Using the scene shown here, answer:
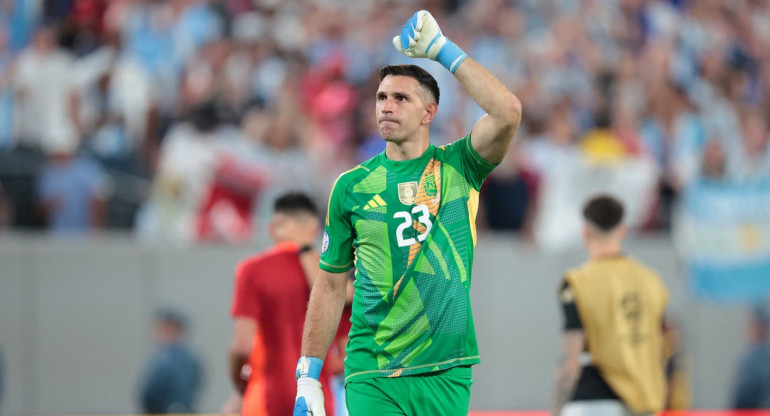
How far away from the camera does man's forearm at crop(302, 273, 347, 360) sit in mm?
5188

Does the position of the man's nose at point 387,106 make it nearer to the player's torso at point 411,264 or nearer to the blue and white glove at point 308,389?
the player's torso at point 411,264

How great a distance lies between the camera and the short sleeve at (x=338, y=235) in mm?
5176

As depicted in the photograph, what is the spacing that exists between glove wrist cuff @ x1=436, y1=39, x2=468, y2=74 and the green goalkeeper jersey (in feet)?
1.20

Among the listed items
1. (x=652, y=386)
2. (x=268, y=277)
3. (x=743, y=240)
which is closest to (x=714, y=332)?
(x=743, y=240)

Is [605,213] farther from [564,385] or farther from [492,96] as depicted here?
[492,96]

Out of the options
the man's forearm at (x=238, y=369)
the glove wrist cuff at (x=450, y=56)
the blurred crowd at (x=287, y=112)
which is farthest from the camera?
the blurred crowd at (x=287, y=112)

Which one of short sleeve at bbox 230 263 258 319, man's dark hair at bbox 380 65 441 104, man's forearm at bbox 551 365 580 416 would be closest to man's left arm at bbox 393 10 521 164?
man's dark hair at bbox 380 65 441 104

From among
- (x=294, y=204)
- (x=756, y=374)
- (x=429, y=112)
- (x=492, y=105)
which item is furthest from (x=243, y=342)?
(x=756, y=374)

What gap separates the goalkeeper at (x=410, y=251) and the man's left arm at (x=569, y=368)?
1.91 m

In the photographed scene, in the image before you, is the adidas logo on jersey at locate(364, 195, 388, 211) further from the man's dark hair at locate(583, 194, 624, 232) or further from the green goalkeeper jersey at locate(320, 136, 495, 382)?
the man's dark hair at locate(583, 194, 624, 232)

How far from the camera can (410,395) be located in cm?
502

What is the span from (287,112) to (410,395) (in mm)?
7818

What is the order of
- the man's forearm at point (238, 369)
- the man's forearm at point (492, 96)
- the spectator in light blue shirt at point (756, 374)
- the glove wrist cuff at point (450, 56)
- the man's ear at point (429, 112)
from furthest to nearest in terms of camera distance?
the spectator in light blue shirt at point (756, 374) < the man's forearm at point (238, 369) < the man's ear at point (429, 112) < the glove wrist cuff at point (450, 56) < the man's forearm at point (492, 96)

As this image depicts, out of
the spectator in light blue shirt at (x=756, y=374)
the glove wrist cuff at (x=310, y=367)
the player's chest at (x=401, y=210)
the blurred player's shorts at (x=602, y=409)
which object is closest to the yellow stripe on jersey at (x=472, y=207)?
the player's chest at (x=401, y=210)
